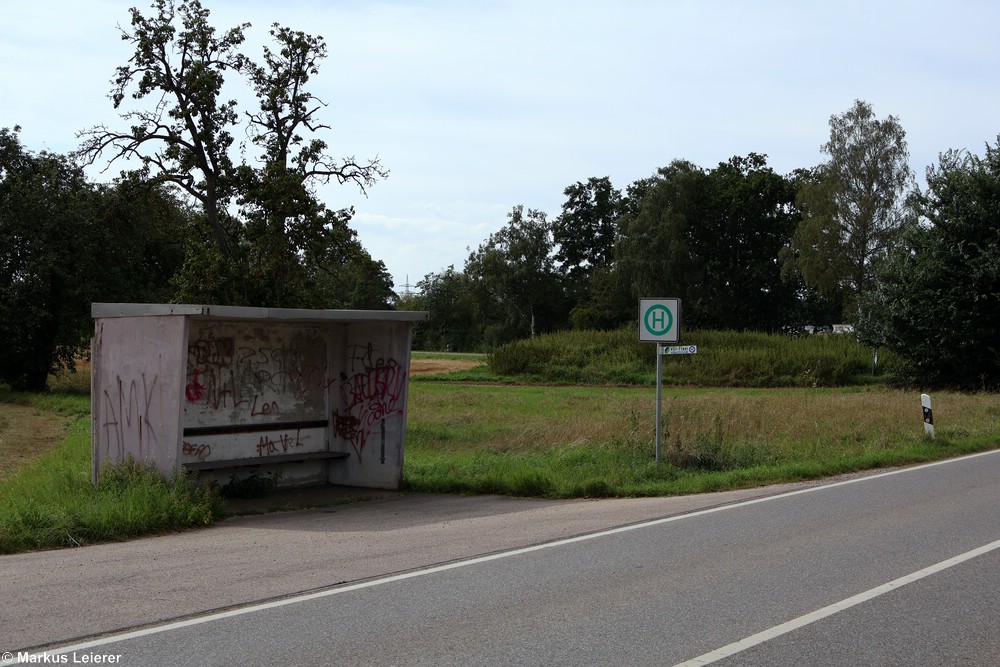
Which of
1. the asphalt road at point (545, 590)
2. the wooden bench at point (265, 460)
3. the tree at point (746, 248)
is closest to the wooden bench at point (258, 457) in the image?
the wooden bench at point (265, 460)

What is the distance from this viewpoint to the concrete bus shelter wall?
11266 millimetres

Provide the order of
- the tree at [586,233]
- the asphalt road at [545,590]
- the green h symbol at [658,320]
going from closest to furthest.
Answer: the asphalt road at [545,590] → the green h symbol at [658,320] → the tree at [586,233]

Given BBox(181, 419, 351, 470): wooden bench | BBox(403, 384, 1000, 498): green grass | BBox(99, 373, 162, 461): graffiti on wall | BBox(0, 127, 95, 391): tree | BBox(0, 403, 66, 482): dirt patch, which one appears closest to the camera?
BBox(99, 373, 162, 461): graffiti on wall

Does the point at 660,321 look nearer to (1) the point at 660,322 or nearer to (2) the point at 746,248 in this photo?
(1) the point at 660,322

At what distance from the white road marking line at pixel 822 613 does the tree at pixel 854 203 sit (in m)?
50.7

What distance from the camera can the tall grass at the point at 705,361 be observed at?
141ft

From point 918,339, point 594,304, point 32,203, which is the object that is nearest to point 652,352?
point 918,339

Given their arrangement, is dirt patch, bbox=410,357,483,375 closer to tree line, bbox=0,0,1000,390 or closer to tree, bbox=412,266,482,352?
tree line, bbox=0,0,1000,390

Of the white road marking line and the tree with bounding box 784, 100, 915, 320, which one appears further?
the tree with bounding box 784, 100, 915, 320

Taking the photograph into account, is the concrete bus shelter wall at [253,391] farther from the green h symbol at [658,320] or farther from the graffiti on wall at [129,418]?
the green h symbol at [658,320]

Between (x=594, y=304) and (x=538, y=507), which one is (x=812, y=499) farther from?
(x=594, y=304)

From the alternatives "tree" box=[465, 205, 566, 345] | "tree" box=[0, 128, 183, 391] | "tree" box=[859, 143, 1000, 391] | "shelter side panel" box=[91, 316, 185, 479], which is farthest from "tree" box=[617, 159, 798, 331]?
"shelter side panel" box=[91, 316, 185, 479]

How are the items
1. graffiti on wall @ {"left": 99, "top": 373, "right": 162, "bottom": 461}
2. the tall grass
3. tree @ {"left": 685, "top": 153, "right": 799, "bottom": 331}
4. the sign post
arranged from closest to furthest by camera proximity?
graffiti on wall @ {"left": 99, "top": 373, "right": 162, "bottom": 461}, the sign post, the tall grass, tree @ {"left": 685, "top": 153, "right": 799, "bottom": 331}

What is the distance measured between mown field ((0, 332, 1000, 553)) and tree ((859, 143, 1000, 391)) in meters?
5.36
